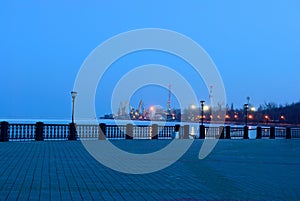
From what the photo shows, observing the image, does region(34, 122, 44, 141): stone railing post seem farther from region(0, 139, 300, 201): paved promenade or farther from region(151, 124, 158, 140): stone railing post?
region(0, 139, 300, 201): paved promenade

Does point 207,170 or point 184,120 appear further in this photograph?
point 184,120

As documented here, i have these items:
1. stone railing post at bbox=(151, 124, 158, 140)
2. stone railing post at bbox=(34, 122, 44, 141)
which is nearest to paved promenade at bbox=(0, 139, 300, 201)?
stone railing post at bbox=(34, 122, 44, 141)

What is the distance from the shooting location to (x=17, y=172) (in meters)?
11.3

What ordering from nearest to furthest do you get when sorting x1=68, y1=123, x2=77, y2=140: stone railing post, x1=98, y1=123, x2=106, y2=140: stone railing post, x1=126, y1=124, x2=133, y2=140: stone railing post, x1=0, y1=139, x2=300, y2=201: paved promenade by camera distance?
x1=0, y1=139, x2=300, y2=201: paved promenade → x1=68, y1=123, x2=77, y2=140: stone railing post → x1=98, y1=123, x2=106, y2=140: stone railing post → x1=126, y1=124, x2=133, y2=140: stone railing post

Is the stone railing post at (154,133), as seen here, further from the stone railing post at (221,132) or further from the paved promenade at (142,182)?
the paved promenade at (142,182)

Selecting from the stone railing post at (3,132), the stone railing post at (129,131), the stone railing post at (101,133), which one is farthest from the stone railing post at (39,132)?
the stone railing post at (129,131)

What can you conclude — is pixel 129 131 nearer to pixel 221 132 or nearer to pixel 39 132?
pixel 39 132

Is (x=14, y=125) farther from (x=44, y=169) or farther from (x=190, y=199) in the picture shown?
(x=190, y=199)

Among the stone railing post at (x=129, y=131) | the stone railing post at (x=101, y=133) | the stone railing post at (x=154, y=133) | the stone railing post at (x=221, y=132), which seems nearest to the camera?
the stone railing post at (x=101, y=133)

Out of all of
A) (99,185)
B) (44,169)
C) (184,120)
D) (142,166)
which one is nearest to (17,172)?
(44,169)

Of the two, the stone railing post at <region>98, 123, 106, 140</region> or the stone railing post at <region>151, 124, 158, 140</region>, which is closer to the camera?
the stone railing post at <region>98, 123, 106, 140</region>

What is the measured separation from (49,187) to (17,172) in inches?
103

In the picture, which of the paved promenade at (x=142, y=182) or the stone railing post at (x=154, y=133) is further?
the stone railing post at (x=154, y=133)

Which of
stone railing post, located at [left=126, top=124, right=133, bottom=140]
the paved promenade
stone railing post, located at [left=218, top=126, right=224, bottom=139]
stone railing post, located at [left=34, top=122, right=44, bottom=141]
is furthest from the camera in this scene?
stone railing post, located at [left=218, top=126, right=224, bottom=139]
